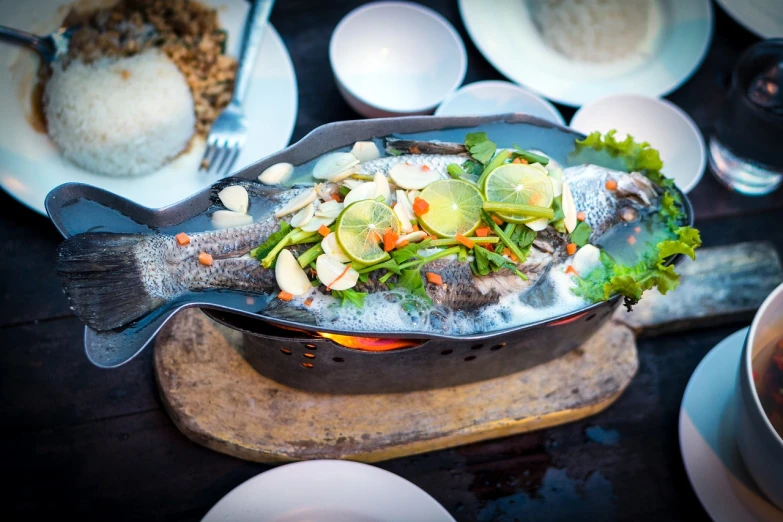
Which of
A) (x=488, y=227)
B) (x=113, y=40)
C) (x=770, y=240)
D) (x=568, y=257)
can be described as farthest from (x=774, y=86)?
(x=113, y=40)

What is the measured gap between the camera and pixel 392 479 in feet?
4.76

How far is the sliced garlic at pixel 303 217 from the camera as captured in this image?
1.39m

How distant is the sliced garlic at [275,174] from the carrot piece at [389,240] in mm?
294

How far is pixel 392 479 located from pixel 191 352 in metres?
0.60

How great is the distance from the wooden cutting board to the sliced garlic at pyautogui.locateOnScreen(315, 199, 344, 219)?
1.49 feet

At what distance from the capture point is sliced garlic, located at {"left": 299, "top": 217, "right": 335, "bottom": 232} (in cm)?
139

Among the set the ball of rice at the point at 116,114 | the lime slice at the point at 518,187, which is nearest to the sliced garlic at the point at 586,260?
the lime slice at the point at 518,187

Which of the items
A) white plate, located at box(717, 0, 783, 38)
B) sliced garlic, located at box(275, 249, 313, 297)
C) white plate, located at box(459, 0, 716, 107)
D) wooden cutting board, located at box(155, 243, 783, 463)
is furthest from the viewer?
white plate, located at box(717, 0, 783, 38)

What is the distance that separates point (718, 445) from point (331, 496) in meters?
0.93

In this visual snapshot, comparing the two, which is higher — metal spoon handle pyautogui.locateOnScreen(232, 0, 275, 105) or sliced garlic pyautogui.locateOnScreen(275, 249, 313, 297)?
metal spoon handle pyautogui.locateOnScreen(232, 0, 275, 105)

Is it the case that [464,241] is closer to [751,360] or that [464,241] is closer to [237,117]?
[751,360]

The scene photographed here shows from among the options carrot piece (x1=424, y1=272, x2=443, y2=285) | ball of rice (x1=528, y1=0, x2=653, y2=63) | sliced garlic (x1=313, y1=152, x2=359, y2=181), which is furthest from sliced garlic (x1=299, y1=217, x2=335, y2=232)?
ball of rice (x1=528, y1=0, x2=653, y2=63)

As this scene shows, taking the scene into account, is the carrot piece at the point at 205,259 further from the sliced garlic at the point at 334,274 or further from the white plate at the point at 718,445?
the white plate at the point at 718,445

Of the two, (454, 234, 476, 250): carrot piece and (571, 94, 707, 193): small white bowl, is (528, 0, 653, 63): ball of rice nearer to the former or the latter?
(571, 94, 707, 193): small white bowl
